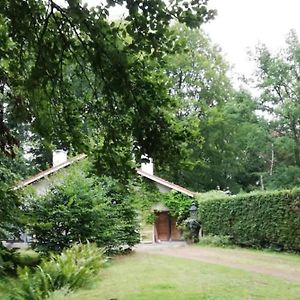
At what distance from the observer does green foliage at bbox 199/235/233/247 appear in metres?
22.1

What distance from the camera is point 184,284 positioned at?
34.1 ft

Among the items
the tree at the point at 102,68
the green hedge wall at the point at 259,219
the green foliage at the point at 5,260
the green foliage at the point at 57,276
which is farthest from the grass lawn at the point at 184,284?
the green hedge wall at the point at 259,219

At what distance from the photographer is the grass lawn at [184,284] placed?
29.5 feet

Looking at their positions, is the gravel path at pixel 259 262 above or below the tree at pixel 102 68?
below

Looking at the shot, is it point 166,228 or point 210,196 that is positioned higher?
point 210,196

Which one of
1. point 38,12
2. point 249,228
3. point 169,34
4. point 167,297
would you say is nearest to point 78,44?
point 38,12

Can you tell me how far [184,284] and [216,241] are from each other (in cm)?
1245

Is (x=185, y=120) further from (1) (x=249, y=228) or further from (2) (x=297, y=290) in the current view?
(1) (x=249, y=228)

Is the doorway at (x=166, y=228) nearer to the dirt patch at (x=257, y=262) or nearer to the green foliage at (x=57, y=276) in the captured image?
the dirt patch at (x=257, y=262)

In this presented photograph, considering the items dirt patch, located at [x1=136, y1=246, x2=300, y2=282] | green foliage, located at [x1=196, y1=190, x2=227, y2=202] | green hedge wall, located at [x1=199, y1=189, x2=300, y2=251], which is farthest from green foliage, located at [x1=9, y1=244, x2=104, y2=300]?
green foliage, located at [x1=196, y1=190, x2=227, y2=202]

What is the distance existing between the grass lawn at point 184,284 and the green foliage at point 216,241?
786cm

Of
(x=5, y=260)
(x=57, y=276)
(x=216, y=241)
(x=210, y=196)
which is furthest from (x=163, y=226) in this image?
(x=5, y=260)

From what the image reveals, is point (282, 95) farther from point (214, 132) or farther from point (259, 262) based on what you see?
point (259, 262)

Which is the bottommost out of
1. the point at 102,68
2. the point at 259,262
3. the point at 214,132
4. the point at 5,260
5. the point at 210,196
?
the point at 259,262
